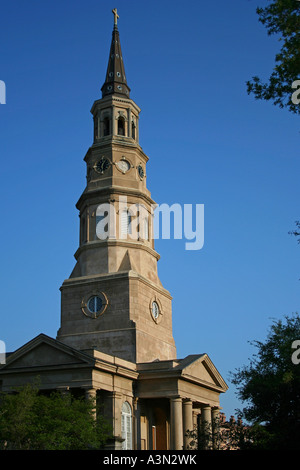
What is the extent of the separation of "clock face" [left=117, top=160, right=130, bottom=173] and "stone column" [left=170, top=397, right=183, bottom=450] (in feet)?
61.8

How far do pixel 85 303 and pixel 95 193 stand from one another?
880cm

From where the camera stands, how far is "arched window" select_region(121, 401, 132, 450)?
126ft

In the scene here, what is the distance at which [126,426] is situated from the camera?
38750 mm

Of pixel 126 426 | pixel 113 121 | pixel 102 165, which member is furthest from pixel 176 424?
pixel 113 121

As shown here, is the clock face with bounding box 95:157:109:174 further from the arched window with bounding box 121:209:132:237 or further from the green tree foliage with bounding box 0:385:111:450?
the green tree foliage with bounding box 0:385:111:450

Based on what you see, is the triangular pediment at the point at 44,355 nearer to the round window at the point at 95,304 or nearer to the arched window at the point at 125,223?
the round window at the point at 95,304

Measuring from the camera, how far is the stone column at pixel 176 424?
38013 millimetres

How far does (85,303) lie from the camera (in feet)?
146

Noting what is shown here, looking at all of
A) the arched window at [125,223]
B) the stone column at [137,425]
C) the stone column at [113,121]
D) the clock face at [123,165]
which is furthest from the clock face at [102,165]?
the stone column at [137,425]

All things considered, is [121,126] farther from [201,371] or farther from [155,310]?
[201,371]

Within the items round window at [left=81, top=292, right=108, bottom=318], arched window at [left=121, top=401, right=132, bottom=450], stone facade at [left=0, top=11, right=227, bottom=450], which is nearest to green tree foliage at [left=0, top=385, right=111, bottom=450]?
stone facade at [left=0, top=11, right=227, bottom=450]

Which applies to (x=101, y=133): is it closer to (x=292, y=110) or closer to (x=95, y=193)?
(x=95, y=193)

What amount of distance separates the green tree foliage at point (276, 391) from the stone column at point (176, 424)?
16.6ft
